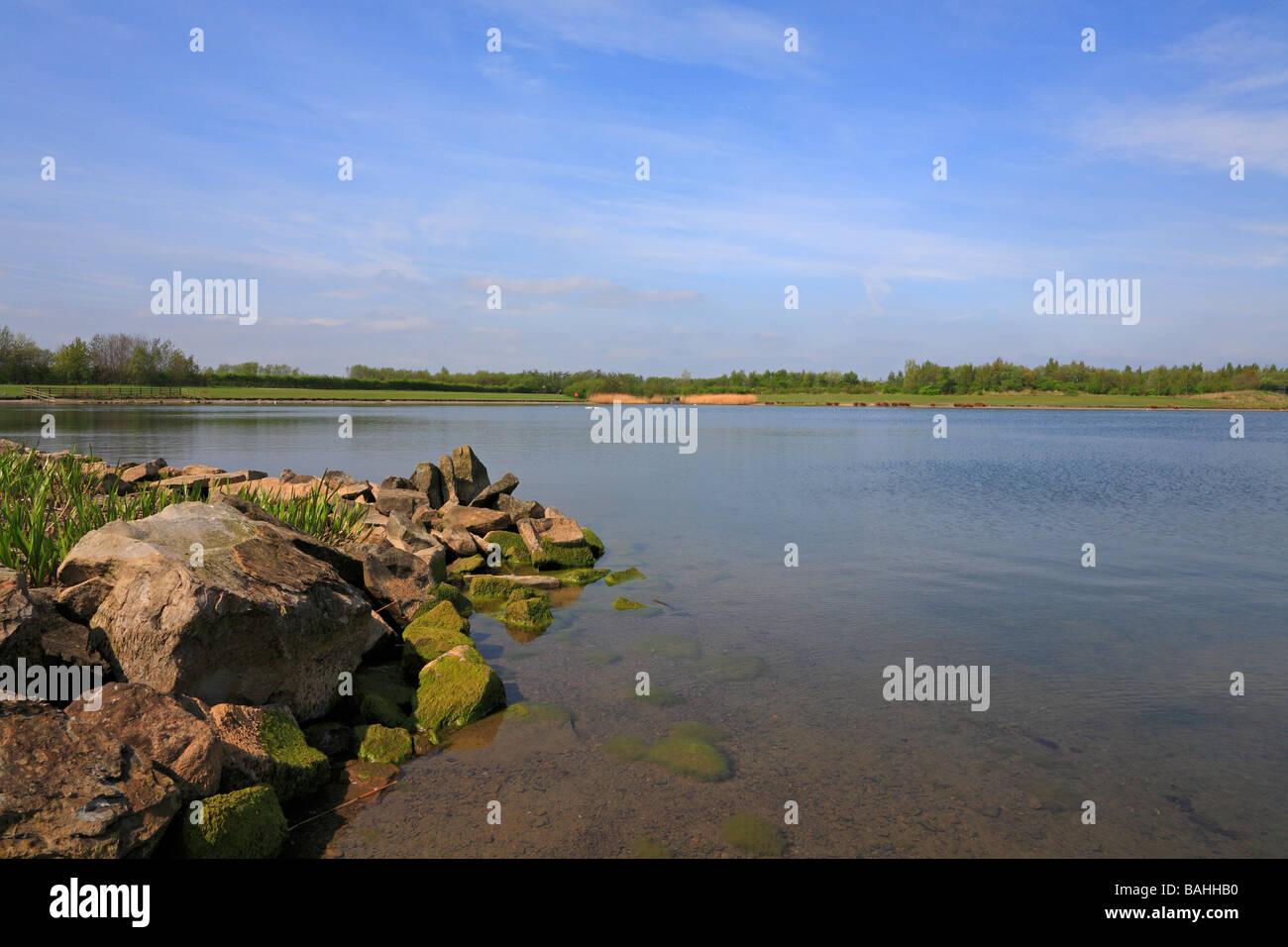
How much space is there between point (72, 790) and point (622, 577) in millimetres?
9160

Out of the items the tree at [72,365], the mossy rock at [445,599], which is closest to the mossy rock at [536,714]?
the mossy rock at [445,599]

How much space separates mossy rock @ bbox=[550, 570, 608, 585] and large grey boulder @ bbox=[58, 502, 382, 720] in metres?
5.57

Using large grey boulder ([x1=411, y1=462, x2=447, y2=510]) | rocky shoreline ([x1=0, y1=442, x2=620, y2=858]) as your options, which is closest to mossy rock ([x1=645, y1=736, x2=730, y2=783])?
rocky shoreline ([x1=0, y1=442, x2=620, y2=858])

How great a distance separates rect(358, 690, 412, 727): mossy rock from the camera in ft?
22.3

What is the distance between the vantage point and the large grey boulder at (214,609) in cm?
582

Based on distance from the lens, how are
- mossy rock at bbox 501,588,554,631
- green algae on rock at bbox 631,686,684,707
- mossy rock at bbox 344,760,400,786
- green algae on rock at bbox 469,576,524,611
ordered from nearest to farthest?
mossy rock at bbox 344,760,400,786 → green algae on rock at bbox 631,686,684,707 → mossy rock at bbox 501,588,554,631 → green algae on rock at bbox 469,576,524,611

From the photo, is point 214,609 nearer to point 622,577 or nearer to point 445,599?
point 445,599

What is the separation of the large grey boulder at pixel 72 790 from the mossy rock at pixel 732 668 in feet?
17.0

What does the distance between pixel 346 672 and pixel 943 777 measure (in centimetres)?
521

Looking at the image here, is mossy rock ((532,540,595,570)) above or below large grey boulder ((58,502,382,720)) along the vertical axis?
below

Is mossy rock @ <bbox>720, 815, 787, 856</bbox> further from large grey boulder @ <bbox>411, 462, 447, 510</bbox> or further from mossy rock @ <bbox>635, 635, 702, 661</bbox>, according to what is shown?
large grey boulder @ <bbox>411, 462, 447, 510</bbox>

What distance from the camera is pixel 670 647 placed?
365 inches

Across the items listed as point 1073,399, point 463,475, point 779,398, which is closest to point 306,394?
point 779,398

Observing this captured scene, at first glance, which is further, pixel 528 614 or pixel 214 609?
pixel 528 614
